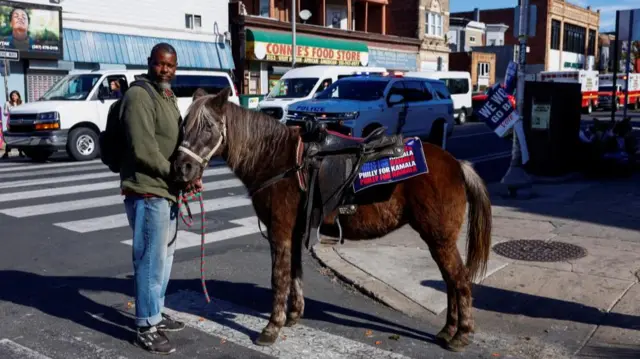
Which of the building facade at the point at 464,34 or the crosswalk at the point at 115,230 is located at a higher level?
the building facade at the point at 464,34

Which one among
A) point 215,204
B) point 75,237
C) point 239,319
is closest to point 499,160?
point 215,204

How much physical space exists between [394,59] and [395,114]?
2726 cm

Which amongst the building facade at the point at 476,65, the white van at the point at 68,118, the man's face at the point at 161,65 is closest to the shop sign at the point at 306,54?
the building facade at the point at 476,65

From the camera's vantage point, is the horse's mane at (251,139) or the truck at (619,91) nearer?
the horse's mane at (251,139)

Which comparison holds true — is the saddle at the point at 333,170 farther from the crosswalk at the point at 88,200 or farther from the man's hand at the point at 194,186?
the crosswalk at the point at 88,200

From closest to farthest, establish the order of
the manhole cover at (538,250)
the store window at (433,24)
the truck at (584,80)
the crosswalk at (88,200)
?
the manhole cover at (538,250) → the crosswalk at (88,200) → the truck at (584,80) → the store window at (433,24)

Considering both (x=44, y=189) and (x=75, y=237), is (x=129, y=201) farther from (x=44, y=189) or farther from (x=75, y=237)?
(x=44, y=189)

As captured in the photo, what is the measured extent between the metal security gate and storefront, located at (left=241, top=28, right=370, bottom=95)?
1053cm

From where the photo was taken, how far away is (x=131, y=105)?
13.4ft

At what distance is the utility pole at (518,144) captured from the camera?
10320 millimetres

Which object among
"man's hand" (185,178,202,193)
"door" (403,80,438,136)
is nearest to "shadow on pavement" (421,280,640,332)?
"man's hand" (185,178,202,193)

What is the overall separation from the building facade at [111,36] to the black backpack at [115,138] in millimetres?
20948

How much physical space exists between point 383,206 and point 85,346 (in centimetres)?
236

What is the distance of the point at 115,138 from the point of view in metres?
4.32
